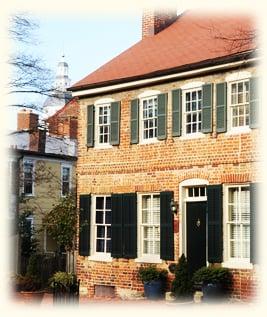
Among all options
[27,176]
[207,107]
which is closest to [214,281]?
[207,107]

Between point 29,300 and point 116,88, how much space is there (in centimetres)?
720

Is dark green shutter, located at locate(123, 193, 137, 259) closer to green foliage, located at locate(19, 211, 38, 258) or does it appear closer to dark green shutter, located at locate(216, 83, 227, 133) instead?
dark green shutter, located at locate(216, 83, 227, 133)

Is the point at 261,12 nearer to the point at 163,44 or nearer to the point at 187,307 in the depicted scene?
the point at 163,44

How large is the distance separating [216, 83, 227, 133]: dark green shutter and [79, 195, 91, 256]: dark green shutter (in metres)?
5.32

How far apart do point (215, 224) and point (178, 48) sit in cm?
594

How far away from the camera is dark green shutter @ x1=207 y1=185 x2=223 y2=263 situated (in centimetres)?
1834

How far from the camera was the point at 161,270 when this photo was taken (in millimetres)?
19625

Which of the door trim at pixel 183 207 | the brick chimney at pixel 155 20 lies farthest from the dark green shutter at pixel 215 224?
the brick chimney at pixel 155 20

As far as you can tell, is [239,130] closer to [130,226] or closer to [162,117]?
[162,117]

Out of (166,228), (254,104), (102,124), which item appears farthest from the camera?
(102,124)

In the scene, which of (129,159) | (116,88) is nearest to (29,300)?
(129,159)

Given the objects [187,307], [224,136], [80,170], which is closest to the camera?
[187,307]

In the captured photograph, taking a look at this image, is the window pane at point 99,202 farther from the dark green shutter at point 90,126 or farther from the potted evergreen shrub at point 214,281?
the potted evergreen shrub at point 214,281

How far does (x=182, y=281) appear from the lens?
18.6 metres
